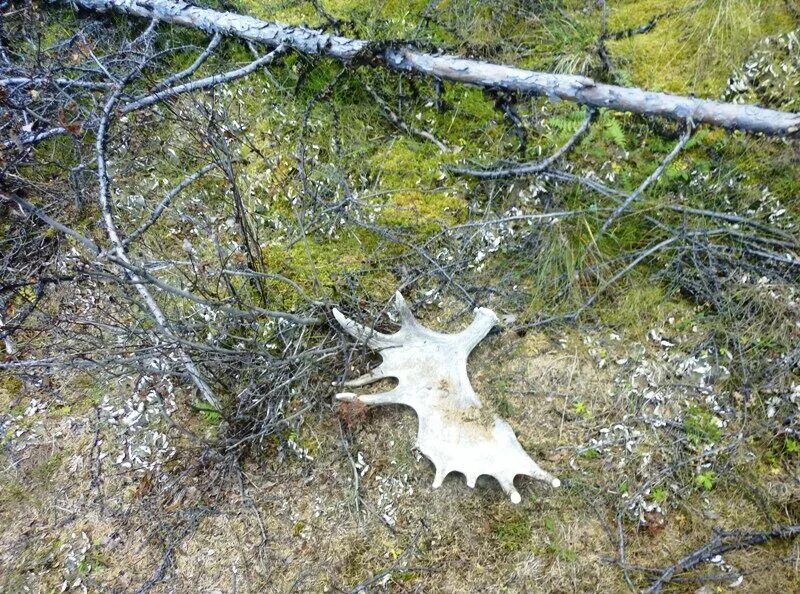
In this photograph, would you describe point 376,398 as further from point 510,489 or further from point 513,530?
point 513,530

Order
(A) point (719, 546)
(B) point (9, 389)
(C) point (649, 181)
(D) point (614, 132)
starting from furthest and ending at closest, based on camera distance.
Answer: (B) point (9, 389) → (D) point (614, 132) → (C) point (649, 181) → (A) point (719, 546)

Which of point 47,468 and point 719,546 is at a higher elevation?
point 719,546

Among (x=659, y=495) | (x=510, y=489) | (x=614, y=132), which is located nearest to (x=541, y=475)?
(x=510, y=489)

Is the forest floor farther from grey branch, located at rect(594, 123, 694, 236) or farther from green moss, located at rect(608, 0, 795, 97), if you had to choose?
grey branch, located at rect(594, 123, 694, 236)

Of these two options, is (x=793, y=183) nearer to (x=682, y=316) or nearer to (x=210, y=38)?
(x=682, y=316)

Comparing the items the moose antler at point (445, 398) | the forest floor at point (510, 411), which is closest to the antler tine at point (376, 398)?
the moose antler at point (445, 398)

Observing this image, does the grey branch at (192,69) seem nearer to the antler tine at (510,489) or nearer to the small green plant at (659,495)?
the antler tine at (510,489)

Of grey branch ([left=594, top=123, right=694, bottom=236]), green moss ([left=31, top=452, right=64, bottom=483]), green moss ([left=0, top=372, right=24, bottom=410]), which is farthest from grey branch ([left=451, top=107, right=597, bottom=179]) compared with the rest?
green moss ([left=0, top=372, right=24, bottom=410])
